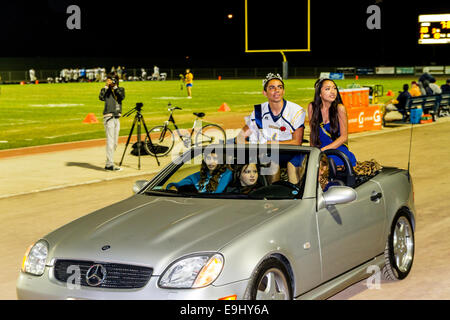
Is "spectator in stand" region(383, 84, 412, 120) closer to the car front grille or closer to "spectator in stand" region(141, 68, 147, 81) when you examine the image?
the car front grille

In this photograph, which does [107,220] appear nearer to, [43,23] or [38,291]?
[38,291]

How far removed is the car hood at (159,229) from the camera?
5090 mm

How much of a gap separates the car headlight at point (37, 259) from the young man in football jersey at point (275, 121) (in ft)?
10.1

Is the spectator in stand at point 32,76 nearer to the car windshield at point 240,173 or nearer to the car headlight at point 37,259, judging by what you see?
the car windshield at point 240,173

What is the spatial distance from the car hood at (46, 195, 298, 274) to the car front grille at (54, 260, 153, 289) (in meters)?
0.04

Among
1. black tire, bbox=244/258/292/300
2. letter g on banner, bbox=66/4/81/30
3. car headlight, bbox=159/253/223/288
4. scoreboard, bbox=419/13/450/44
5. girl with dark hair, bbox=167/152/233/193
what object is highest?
letter g on banner, bbox=66/4/81/30

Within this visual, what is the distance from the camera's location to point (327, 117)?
8258 millimetres

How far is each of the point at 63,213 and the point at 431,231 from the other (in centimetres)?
539

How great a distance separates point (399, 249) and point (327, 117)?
1716mm

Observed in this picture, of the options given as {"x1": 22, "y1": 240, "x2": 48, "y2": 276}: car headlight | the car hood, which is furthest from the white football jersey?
{"x1": 22, "y1": 240, "x2": 48, "y2": 276}: car headlight

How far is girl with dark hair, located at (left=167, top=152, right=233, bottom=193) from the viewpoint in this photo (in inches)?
260

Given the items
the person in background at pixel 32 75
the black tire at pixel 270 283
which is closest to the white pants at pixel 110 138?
the black tire at pixel 270 283

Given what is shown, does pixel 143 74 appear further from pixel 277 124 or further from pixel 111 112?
pixel 277 124

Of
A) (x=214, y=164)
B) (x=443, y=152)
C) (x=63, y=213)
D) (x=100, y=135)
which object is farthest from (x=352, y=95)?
(x=214, y=164)
